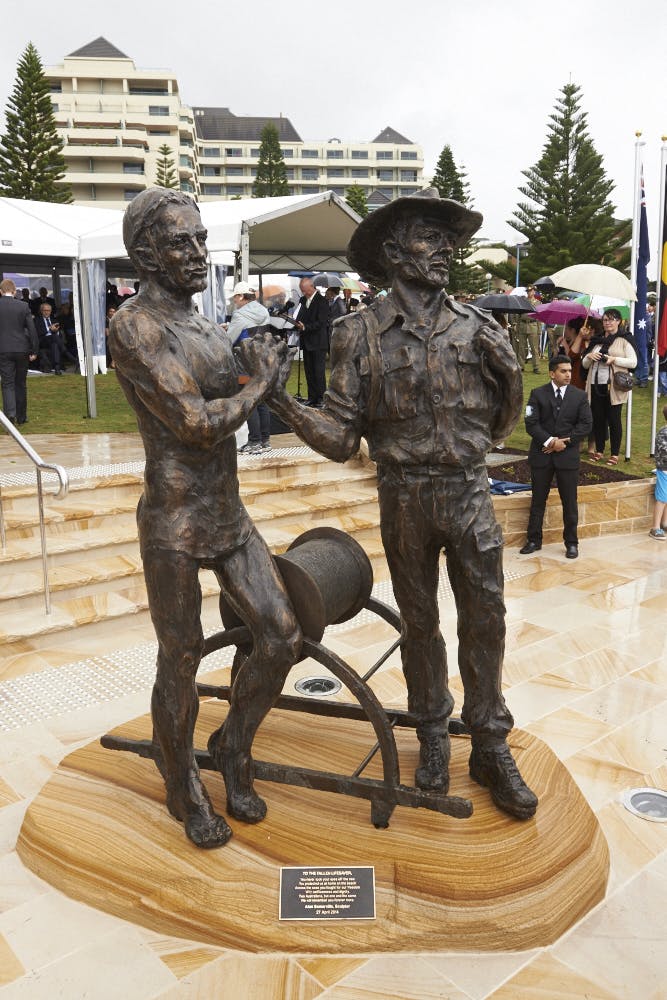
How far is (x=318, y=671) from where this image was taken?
5383 mm

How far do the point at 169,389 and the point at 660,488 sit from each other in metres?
6.78

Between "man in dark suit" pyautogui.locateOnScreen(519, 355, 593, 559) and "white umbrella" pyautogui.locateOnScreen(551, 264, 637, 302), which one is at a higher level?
"white umbrella" pyautogui.locateOnScreen(551, 264, 637, 302)

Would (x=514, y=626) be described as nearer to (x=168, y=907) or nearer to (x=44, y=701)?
(x=44, y=701)

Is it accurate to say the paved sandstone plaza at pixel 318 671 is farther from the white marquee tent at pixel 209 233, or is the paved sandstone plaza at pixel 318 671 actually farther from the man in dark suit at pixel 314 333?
the white marquee tent at pixel 209 233

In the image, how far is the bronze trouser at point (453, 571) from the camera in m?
3.12

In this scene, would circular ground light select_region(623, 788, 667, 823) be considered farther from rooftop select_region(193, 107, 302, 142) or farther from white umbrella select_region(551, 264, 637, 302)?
rooftop select_region(193, 107, 302, 142)

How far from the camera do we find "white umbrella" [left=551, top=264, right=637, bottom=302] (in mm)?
10953

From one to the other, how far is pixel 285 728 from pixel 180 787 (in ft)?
Answer: 2.97

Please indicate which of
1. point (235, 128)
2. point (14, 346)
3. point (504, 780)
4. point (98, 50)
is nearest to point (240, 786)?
point (504, 780)

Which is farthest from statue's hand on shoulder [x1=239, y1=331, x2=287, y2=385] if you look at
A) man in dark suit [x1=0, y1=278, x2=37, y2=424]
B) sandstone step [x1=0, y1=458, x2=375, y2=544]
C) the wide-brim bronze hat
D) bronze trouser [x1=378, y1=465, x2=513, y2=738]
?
man in dark suit [x1=0, y1=278, x2=37, y2=424]

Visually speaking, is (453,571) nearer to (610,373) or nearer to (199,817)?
(199,817)

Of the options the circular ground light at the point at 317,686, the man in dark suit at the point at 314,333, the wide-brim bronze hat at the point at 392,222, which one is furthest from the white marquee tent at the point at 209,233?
the wide-brim bronze hat at the point at 392,222

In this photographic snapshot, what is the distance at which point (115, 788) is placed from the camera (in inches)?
138

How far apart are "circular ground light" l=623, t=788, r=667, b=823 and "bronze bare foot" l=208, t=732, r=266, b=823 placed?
1691mm
